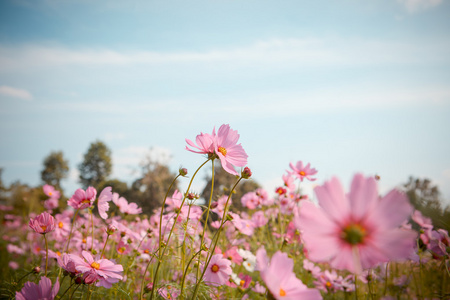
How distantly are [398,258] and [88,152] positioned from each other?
28098 millimetres

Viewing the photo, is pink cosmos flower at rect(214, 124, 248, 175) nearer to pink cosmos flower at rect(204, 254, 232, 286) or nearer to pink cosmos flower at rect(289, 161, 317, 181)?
pink cosmos flower at rect(204, 254, 232, 286)

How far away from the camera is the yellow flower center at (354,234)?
0.47 meters

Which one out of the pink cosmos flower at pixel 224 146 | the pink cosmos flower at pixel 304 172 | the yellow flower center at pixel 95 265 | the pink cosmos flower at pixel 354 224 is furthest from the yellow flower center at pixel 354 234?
the pink cosmos flower at pixel 304 172

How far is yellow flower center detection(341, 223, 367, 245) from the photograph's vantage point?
1.54 ft

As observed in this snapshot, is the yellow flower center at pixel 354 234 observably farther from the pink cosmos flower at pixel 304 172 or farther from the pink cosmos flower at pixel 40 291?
the pink cosmos flower at pixel 304 172

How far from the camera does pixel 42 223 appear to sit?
1.06m

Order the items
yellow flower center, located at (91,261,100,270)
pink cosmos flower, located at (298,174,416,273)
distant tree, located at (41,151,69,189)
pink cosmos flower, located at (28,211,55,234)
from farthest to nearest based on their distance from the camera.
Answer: distant tree, located at (41,151,69,189)
pink cosmos flower, located at (28,211,55,234)
yellow flower center, located at (91,261,100,270)
pink cosmos flower, located at (298,174,416,273)

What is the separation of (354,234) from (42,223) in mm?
1165

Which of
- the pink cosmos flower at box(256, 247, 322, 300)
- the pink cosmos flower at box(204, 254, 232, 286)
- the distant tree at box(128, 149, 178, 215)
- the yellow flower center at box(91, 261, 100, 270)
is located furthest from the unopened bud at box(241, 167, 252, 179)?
the distant tree at box(128, 149, 178, 215)

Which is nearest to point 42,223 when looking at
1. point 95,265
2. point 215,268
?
point 95,265

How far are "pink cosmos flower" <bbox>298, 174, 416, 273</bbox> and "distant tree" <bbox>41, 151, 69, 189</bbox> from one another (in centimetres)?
2778

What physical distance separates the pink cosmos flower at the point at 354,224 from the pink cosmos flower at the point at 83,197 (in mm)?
1090

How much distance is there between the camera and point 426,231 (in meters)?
1.30

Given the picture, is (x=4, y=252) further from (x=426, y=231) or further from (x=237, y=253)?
(x=426, y=231)
